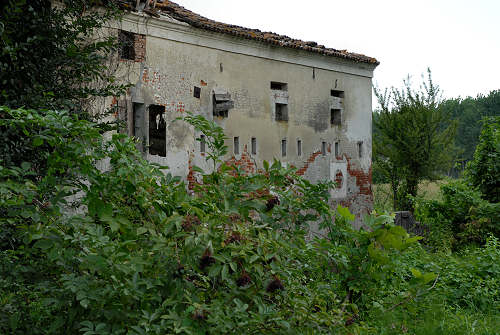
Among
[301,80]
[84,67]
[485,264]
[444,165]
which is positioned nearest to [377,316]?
[485,264]

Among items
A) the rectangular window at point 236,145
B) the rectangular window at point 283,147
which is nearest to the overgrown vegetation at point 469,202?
the rectangular window at point 283,147

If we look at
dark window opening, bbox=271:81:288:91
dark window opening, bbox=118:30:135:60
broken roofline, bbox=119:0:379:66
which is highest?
broken roofline, bbox=119:0:379:66

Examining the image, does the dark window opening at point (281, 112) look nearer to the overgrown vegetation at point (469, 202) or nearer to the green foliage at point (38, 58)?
the overgrown vegetation at point (469, 202)

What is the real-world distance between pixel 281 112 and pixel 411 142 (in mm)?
8391

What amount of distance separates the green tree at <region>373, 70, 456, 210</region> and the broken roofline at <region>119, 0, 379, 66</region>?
16.4 ft

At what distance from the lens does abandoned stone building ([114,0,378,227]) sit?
38.0 feet

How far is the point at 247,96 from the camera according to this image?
1381 centimetres

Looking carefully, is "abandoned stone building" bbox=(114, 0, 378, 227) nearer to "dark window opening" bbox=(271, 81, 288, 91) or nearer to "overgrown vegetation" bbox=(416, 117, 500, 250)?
"dark window opening" bbox=(271, 81, 288, 91)

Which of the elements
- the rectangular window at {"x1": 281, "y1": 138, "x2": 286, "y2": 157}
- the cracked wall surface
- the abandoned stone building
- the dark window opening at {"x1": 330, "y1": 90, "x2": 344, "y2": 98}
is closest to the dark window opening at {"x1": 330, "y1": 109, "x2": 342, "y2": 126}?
the abandoned stone building

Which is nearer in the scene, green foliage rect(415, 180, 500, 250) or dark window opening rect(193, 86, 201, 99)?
green foliage rect(415, 180, 500, 250)

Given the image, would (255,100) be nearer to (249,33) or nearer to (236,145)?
(236,145)

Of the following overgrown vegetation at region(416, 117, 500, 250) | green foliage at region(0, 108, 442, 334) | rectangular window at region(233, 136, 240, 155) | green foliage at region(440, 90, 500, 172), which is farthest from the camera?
green foliage at region(440, 90, 500, 172)

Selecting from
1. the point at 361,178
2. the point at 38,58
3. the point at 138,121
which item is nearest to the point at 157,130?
the point at 138,121

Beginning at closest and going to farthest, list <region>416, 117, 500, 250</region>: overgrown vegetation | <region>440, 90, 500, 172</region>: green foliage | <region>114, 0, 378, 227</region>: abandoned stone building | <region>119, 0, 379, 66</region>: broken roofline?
<region>416, 117, 500, 250</region>: overgrown vegetation, <region>114, 0, 378, 227</region>: abandoned stone building, <region>119, 0, 379, 66</region>: broken roofline, <region>440, 90, 500, 172</region>: green foliage
